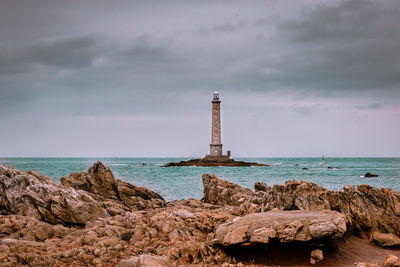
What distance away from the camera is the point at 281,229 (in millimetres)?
9719

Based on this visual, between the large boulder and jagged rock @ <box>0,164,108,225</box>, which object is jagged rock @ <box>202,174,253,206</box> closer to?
the large boulder

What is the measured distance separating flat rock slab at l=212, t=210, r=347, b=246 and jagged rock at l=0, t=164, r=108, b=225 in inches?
253

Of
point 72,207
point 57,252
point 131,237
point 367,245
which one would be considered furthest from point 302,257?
point 72,207

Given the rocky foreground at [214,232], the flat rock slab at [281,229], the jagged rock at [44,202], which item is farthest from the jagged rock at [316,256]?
the jagged rock at [44,202]

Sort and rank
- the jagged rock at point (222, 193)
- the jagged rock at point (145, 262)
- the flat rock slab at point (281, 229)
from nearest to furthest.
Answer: the jagged rock at point (145, 262)
the flat rock slab at point (281, 229)
the jagged rock at point (222, 193)

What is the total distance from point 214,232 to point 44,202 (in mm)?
7534

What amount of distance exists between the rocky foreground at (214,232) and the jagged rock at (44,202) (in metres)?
0.04

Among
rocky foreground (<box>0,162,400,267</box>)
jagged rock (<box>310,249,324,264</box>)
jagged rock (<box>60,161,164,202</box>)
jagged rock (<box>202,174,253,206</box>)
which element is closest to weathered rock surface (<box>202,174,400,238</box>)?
rocky foreground (<box>0,162,400,267</box>)

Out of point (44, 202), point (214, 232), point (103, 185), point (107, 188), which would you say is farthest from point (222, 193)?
point (214, 232)

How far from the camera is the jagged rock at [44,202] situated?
14812 mm

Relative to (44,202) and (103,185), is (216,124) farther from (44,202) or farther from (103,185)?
(44,202)

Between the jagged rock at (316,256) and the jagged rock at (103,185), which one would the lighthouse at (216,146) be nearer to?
the jagged rock at (103,185)

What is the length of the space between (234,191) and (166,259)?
42.4 ft

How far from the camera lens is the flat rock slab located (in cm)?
959
